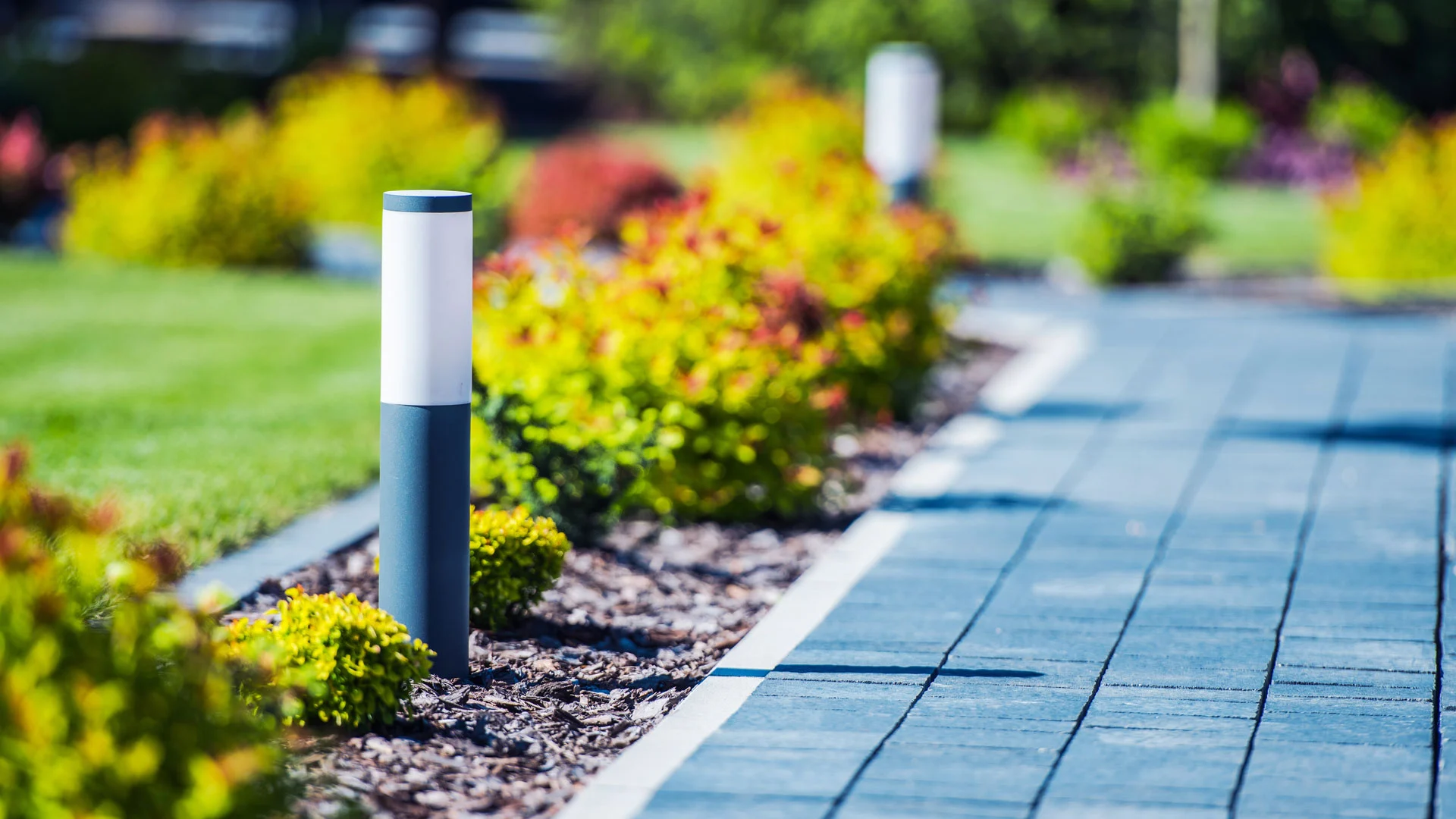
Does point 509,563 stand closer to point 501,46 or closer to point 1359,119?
point 1359,119

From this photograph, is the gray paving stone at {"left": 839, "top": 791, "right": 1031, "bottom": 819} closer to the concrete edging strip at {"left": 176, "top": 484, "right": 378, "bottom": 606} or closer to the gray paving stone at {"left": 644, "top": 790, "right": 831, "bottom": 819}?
the gray paving stone at {"left": 644, "top": 790, "right": 831, "bottom": 819}

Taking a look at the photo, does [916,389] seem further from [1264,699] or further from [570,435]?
[1264,699]

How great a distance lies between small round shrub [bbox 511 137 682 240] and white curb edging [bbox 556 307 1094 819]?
473 cm

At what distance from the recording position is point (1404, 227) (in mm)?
14008

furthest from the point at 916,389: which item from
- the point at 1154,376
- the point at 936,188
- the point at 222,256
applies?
the point at 222,256

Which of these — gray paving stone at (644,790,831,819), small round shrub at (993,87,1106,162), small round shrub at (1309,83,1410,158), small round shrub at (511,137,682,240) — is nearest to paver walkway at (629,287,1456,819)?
gray paving stone at (644,790,831,819)

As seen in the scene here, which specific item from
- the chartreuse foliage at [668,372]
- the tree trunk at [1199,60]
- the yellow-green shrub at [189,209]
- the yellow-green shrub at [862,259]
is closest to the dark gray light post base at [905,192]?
the yellow-green shrub at [862,259]

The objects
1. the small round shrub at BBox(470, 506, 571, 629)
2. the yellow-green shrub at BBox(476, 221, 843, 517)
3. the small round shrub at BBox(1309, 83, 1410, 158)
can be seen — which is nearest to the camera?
the small round shrub at BBox(470, 506, 571, 629)

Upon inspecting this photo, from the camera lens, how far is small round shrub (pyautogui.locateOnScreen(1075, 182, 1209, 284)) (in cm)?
1427

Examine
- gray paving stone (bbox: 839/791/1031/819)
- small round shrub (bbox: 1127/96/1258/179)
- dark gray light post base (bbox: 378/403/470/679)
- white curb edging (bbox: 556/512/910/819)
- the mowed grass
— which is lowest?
white curb edging (bbox: 556/512/910/819)

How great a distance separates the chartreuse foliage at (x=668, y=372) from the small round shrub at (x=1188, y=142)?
16.3m

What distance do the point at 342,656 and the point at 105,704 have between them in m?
1.40

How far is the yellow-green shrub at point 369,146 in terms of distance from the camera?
15203mm

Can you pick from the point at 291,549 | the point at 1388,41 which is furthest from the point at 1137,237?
the point at 1388,41
